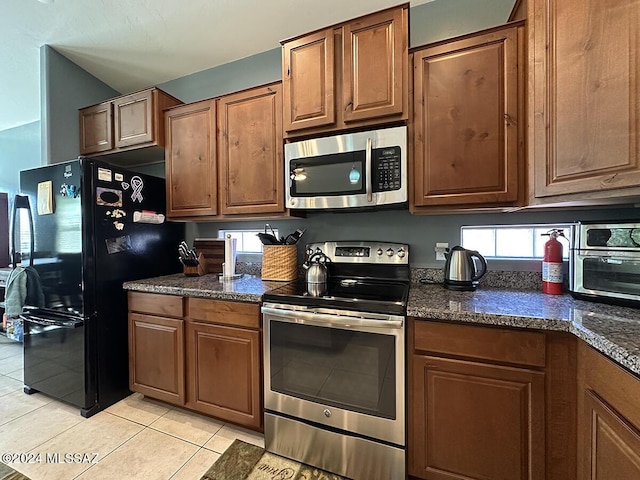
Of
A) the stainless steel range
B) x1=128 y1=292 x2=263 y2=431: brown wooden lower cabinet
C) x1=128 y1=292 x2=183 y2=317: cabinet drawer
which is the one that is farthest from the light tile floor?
x1=128 y1=292 x2=183 y2=317: cabinet drawer

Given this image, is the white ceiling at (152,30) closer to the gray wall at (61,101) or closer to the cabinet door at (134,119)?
the gray wall at (61,101)

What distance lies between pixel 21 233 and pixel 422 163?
2963 millimetres

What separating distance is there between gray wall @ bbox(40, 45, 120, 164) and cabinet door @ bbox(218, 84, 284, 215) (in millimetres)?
1574

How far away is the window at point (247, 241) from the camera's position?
95.2 inches

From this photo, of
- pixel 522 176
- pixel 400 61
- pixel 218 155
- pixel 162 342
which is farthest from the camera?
pixel 218 155

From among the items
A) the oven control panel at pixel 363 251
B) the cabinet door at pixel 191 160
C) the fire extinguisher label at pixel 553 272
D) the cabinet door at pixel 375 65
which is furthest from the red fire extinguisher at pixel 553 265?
the cabinet door at pixel 191 160

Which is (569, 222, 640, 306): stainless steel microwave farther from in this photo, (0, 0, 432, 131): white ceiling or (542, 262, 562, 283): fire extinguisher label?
(0, 0, 432, 131): white ceiling

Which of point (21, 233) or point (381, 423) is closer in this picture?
point (381, 423)

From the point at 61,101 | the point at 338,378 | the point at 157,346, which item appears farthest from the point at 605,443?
the point at 61,101

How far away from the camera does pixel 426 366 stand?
1270 mm

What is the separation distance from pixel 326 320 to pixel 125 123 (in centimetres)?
241

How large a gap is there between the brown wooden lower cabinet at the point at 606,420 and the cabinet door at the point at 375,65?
4.63 feet

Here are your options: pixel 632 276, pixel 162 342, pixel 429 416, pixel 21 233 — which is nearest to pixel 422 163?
pixel 632 276

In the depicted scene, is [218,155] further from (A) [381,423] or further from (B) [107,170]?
(A) [381,423]
